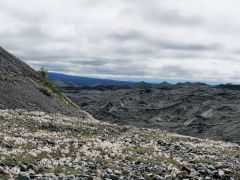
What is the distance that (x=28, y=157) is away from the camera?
24.3 m

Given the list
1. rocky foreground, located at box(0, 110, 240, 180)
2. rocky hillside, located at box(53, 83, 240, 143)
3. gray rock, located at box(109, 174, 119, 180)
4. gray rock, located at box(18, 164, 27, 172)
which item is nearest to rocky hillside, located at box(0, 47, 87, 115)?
rocky foreground, located at box(0, 110, 240, 180)

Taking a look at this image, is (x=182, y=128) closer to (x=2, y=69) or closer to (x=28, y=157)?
(x=2, y=69)

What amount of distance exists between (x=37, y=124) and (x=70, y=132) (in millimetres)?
3698

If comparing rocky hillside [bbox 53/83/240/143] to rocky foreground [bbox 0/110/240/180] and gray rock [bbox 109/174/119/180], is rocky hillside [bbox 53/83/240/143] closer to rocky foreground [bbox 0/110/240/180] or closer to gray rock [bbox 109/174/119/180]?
rocky foreground [bbox 0/110/240/180]

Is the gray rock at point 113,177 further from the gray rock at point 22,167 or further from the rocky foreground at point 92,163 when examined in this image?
the gray rock at point 22,167

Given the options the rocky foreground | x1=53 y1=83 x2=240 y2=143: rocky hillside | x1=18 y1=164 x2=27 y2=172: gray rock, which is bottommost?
x1=53 y1=83 x2=240 y2=143: rocky hillside

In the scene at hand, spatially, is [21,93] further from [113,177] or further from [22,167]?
[113,177]

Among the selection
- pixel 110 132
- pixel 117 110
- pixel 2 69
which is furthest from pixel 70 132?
pixel 117 110

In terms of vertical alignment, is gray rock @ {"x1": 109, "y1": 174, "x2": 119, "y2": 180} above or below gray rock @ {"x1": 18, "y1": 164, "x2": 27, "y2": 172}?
below

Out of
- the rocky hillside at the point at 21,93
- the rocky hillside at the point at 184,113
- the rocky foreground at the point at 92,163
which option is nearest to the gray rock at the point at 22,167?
the rocky foreground at the point at 92,163

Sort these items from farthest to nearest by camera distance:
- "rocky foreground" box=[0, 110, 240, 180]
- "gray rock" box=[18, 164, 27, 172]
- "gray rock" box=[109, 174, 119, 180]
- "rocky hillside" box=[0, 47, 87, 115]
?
1. "rocky hillside" box=[0, 47, 87, 115]
2. "rocky foreground" box=[0, 110, 240, 180]
3. "gray rock" box=[18, 164, 27, 172]
4. "gray rock" box=[109, 174, 119, 180]

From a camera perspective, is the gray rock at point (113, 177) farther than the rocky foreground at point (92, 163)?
No

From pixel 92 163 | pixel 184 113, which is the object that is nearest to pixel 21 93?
pixel 92 163

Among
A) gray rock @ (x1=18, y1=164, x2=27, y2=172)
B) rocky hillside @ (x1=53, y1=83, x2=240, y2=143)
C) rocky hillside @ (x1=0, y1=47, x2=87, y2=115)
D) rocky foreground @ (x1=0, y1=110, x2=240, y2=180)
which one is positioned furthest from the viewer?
rocky hillside @ (x1=53, y1=83, x2=240, y2=143)
